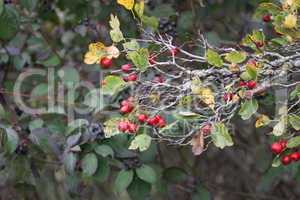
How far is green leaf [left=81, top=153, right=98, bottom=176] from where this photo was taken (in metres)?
1.71

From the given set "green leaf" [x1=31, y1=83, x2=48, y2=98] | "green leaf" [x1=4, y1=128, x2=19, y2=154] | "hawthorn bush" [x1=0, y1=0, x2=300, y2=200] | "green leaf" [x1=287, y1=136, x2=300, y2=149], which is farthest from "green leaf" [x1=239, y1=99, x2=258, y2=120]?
"green leaf" [x1=31, y1=83, x2=48, y2=98]

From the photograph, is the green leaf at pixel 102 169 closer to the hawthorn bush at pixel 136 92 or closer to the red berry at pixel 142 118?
the hawthorn bush at pixel 136 92

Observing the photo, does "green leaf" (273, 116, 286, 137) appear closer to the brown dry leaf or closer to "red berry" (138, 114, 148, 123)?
the brown dry leaf

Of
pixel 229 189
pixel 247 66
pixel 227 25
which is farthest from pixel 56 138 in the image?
pixel 229 189

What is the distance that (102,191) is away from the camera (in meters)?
2.54

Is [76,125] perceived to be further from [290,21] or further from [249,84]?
[290,21]

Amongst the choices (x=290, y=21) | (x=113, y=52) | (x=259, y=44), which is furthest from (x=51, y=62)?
(x=290, y=21)

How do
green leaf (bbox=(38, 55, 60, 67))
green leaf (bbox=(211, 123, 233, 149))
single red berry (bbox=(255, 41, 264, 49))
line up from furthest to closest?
1. green leaf (bbox=(38, 55, 60, 67))
2. single red berry (bbox=(255, 41, 264, 49))
3. green leaf (bbox=(211, 123, 233, 149))

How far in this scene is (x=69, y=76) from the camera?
2.01 m

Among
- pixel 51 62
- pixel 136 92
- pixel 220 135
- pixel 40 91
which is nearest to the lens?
pixel 220 135

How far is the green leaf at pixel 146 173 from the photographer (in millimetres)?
1780

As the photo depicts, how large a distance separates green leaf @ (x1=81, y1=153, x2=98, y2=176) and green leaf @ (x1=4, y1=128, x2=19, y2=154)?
175mm

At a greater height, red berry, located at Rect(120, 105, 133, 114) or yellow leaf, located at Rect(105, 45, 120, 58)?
yellow leaf, located at Rect(105, 45, 120, 58)

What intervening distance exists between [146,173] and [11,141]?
358mm
